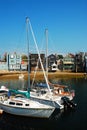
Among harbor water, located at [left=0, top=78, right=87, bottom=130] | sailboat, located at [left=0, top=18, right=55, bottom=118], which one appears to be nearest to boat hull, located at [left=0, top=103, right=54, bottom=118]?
sailboat, located at [left=0, top=18, right=55, bottom=118]

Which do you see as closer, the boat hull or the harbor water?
the harbor water

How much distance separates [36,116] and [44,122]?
5.67 ft

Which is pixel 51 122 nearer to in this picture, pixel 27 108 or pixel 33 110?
pixel 33 110

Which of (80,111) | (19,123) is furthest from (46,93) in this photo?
(19,123)

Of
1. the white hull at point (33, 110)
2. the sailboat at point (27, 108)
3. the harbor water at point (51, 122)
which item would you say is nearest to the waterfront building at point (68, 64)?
the harbor water at point (51, 122)

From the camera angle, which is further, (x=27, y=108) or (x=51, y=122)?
(x=27, y=108)

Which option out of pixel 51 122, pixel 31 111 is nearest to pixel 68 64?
pixel 31 111

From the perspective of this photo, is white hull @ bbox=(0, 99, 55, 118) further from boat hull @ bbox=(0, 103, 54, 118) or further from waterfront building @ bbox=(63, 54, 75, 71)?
waterfront building @ bbox=(63, 54, 75, 71)

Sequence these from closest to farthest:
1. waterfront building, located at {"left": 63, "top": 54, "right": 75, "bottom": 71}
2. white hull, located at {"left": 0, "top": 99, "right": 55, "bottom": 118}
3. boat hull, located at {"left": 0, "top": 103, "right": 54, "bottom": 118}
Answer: white hull, located at {"left": 0, "top": 99, "right": 55, "bottom": 118} → boat hull, located at {"left": 0, "top": 103, "right": 54, "bottom": 118} → waterfront building, located at {"left": 63, "top": 54, "right": 75, "bottom": 71}

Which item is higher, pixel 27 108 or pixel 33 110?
pixel 27 108

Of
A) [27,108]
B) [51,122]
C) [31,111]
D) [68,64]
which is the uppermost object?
[68,64]

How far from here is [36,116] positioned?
36.8m

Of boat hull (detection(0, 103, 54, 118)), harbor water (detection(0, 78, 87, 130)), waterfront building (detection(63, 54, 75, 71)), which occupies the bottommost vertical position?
harbor water (detection(0, 78, 87, 130))

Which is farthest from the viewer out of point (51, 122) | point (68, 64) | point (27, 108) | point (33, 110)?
point (68, 64)
